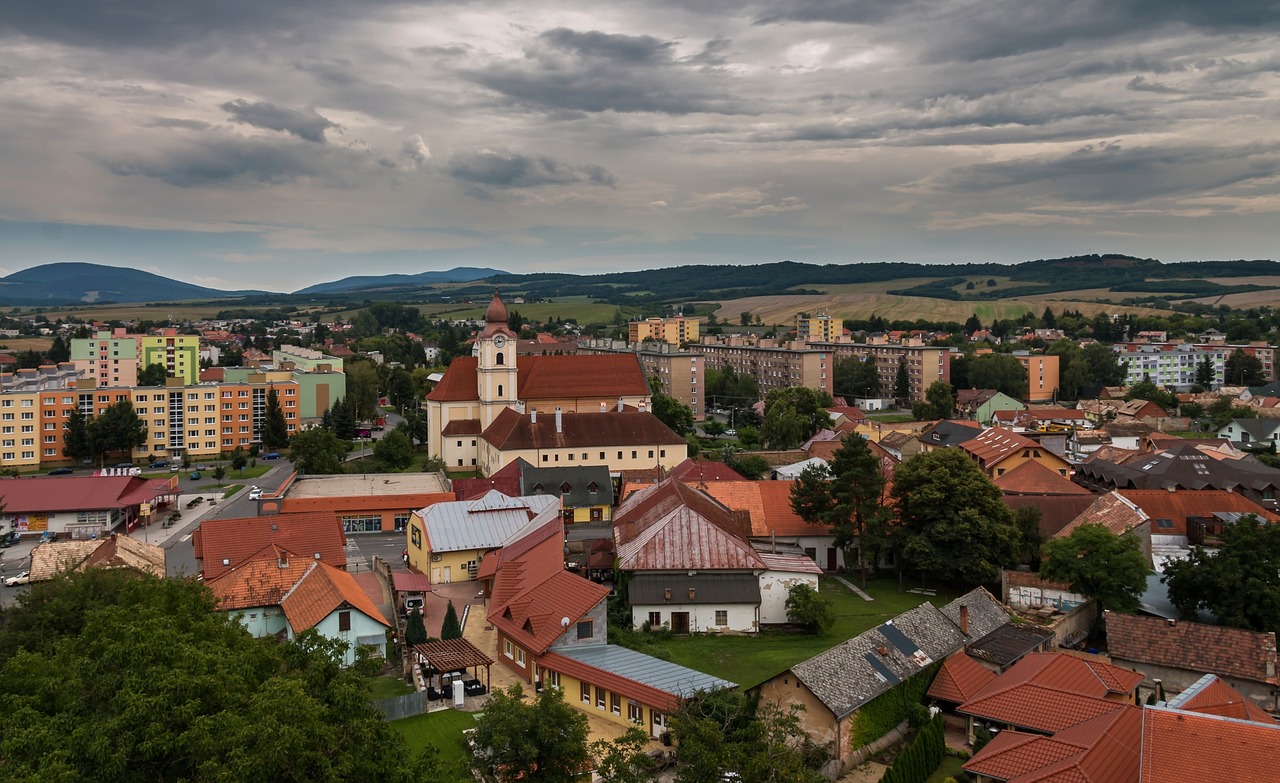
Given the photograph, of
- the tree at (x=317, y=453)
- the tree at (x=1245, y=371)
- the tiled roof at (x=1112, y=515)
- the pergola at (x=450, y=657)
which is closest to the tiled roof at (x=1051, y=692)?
the tiled roof at (x=1112, y=515)

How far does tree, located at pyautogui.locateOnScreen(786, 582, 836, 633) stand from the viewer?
30.5 m

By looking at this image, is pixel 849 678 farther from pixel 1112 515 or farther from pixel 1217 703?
pixel 1112 515

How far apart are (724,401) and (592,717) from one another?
77319 mm

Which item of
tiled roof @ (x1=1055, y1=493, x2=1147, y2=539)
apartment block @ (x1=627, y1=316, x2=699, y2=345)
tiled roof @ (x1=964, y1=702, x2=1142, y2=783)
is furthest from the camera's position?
apartment block @ (x1=627, y1=316, x2=699, y2=345)

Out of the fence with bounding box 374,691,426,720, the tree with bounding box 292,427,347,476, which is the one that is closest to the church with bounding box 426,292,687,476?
the tree with bounding box 292,427,347,476

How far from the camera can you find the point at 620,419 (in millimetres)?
59688

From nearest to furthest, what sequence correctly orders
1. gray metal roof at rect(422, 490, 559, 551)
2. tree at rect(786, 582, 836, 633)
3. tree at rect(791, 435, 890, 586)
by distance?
tree at rect(786, 582, 836, 633)
tree at rect(791, 435, 890, 586)
gray metal roof at rect(422, 490, 559, 551)

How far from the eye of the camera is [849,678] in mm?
23484

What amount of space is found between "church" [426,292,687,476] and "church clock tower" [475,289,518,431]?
7 cm

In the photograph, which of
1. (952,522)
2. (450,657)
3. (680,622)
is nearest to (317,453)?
(680,622)

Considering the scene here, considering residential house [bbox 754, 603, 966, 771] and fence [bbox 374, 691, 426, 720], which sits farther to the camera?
fence [bbox 374, 691, 426, 720]

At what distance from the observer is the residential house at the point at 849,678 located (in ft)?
73.4

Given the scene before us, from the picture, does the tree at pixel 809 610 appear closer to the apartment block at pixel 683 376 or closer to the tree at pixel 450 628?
the tree at pixel 450 628

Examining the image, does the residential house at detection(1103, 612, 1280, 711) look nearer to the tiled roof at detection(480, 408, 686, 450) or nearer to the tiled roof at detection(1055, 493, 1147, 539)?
the tiled roof at detection(1055, 493, 1147, 539)
